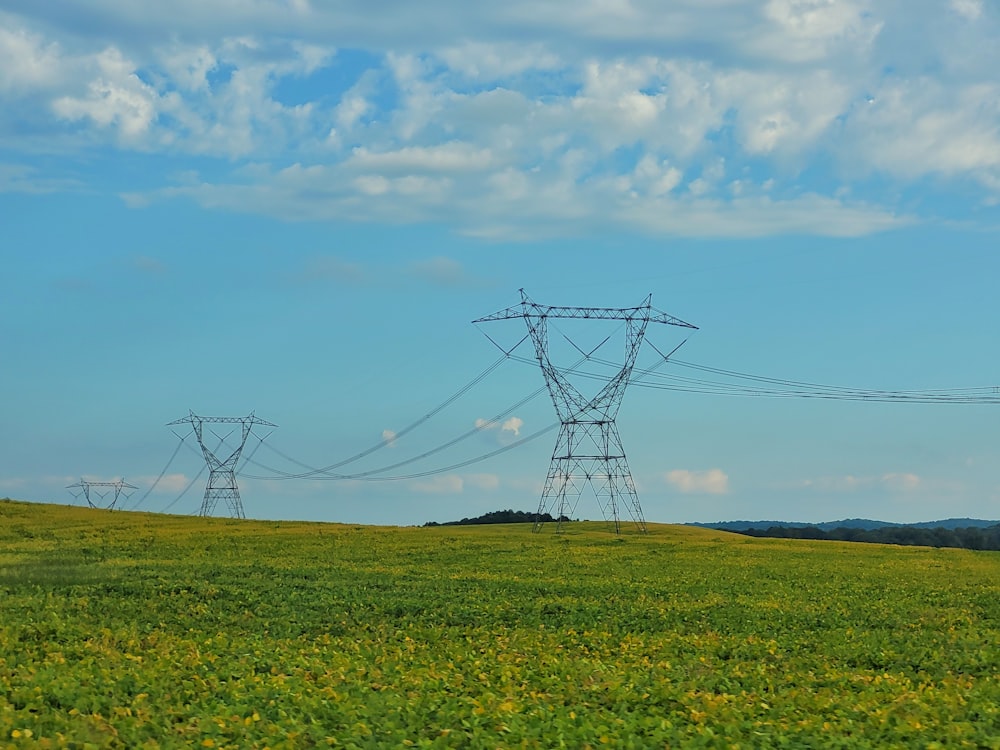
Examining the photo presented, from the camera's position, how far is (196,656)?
73.3 feet

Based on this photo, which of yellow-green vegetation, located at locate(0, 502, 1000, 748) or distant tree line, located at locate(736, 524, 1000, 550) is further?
distant tree line, located at locate(736, 524, 1000, 550)

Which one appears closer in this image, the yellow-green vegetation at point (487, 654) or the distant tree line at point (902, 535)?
the yellow-green vegetation at point (487, 654)

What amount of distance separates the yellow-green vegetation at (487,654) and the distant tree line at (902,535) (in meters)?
76.1

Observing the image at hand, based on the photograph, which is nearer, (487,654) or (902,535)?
(487,654)

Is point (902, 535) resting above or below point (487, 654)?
above

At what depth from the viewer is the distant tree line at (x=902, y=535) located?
421 feet

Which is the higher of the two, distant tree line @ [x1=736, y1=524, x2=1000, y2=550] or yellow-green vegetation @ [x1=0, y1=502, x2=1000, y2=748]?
distant tree line @ [x1=736, y1=524, x2=1000, y2=550]

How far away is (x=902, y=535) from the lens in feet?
431

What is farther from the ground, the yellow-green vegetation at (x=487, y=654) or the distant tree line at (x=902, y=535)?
the distant tree line at (x=902, y=535)

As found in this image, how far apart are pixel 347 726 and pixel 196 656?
Result: 288 inches

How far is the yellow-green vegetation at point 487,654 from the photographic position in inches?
645

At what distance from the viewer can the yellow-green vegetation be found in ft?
53.7

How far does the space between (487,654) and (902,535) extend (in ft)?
392

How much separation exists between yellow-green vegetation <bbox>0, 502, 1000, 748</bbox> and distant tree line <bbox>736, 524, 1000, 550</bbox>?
250 ft
